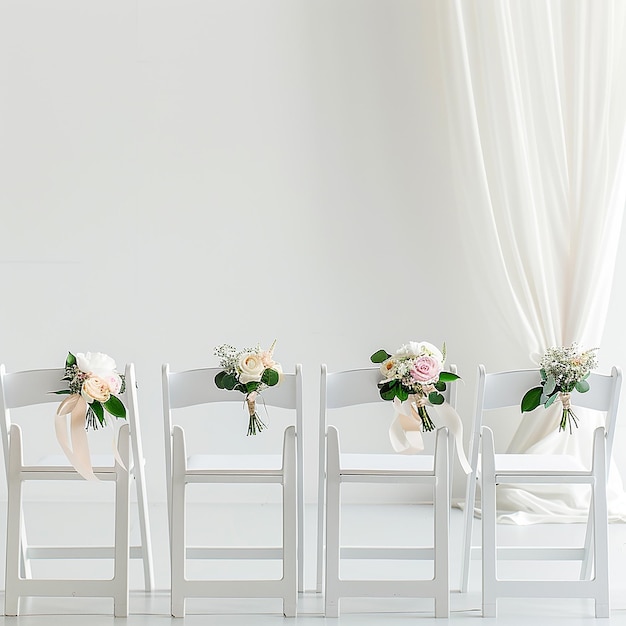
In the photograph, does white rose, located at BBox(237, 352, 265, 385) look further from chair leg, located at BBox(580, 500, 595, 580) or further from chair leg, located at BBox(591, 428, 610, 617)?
chair leg, located at BBox(580, 500, 595, 580)

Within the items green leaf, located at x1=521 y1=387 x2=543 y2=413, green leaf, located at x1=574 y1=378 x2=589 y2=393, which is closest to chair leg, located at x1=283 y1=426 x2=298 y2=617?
green leaf, located at x1=521 y1=387 x2=543 y2=413

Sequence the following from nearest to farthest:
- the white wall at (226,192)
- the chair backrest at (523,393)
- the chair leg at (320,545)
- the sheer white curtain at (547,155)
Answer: the chair backrest at (523,393), the chair leg at (320,545), the sheer white curtain at (547,155), the white wall at (226,192)

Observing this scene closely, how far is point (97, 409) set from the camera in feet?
10.7

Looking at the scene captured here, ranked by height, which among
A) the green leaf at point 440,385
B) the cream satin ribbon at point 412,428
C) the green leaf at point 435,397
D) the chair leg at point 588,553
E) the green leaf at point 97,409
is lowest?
the chair leg at point 588,553

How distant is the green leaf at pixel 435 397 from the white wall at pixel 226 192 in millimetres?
1881

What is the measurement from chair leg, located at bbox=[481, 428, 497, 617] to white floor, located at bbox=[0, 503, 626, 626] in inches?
3.0

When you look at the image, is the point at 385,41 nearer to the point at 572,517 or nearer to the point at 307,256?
the point at 307,256

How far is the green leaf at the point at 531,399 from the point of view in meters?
3.39

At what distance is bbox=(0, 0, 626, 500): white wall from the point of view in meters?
5.17

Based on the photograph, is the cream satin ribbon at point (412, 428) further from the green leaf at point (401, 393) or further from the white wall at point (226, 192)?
the white wall at point (226, 192)

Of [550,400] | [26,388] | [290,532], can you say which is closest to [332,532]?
[290,532]

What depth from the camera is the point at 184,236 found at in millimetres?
5230

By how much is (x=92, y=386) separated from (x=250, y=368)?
0.57 metres

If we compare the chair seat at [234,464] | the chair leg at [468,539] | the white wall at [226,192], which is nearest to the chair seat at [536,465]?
the chair leg at [468,539]
